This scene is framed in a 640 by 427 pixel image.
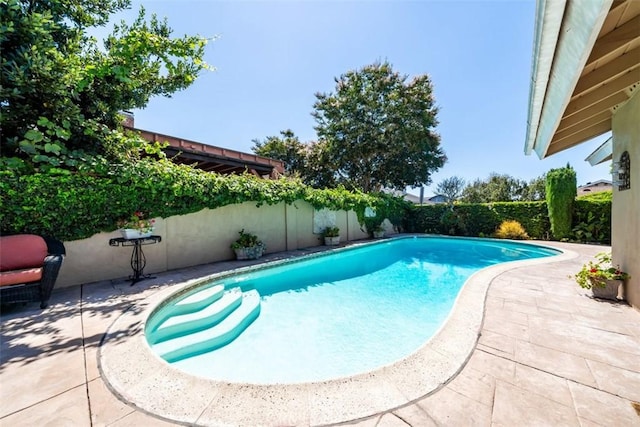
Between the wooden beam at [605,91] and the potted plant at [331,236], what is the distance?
29.4 ft

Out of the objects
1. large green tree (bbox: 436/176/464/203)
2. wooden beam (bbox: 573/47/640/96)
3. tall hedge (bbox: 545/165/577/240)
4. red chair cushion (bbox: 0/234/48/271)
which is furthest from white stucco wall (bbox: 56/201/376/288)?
large green tree (bbox: 436/176/464/203)

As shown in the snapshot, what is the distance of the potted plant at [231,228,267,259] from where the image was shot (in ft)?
26.8

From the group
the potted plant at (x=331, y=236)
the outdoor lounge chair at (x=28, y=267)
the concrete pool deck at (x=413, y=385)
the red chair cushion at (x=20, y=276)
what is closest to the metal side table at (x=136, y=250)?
the outdoor lounge chair at (x=28, y=267)

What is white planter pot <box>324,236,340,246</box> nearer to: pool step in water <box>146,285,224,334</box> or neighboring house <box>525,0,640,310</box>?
pool step in water <box>146,285,224,334</box>

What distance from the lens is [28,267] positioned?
423 centimetres

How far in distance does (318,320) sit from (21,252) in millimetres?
5202

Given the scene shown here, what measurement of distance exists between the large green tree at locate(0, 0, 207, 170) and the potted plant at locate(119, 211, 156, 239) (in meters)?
1.56

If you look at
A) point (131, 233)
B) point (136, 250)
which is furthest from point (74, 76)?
point (136, 250)

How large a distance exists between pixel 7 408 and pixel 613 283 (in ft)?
24.0

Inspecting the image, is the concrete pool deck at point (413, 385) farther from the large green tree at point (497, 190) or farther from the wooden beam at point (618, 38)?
the large green tree at point (497, 190)

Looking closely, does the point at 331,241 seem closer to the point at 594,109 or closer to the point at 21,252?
the point at 594,109

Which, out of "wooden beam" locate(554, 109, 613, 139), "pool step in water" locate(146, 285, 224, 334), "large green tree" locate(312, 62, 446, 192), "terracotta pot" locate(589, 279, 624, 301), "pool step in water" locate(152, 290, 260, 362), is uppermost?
"large green tree" locate(312, 62, 446, 192)

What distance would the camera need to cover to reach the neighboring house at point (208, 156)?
9.59 m

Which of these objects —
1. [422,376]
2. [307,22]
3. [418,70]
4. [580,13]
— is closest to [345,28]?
[307,22]
